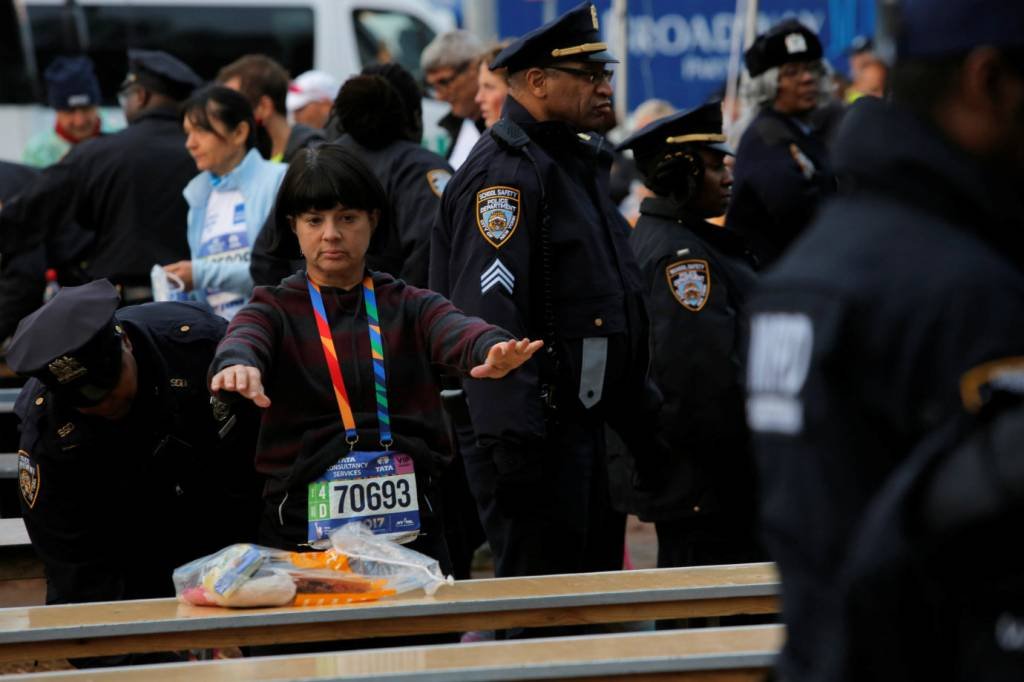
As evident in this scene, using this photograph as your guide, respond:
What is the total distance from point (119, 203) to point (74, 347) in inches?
127

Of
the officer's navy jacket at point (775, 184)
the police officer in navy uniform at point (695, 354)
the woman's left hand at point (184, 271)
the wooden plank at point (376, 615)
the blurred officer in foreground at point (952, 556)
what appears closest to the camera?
the blurred officer in foreground at point (952, 556)

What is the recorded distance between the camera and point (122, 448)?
165 inches

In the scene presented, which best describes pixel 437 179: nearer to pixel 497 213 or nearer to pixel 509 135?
pixel 509 135

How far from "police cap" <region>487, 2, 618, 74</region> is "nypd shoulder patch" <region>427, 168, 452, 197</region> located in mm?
1184

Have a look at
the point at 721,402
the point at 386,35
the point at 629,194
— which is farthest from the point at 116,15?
the point at 721,402

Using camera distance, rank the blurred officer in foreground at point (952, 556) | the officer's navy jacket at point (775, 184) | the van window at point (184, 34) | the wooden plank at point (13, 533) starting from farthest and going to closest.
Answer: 1. the van window at point (184, 34)
2. the officer's navy jacket at point (775, 184)
3. the wooden plank at point (13, 533)
4. the blurred officer in foreground at point (952, 556)

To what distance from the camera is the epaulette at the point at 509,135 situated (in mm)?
4534

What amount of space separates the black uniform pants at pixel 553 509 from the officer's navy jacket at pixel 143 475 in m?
0.66

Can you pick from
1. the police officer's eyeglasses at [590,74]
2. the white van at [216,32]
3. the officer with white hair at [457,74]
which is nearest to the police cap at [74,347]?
the police officer's eyeglasses at [590,74]

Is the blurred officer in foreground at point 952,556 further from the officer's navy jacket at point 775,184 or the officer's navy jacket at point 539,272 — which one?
the officer's navy jacket at point 775,184

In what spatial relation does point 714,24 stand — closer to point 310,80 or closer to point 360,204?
point 310,80

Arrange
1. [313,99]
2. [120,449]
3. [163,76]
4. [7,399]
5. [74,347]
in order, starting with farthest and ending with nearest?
1. [313,99]
2. [163,76]
3. [7,399]
4. [120,449]
5. [74,347]

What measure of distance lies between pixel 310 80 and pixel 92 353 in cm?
555

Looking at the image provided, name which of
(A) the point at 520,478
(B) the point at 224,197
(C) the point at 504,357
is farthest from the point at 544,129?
(B) the point at 224,197
